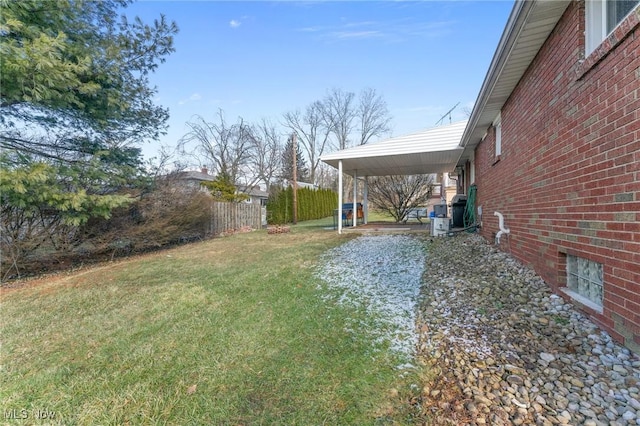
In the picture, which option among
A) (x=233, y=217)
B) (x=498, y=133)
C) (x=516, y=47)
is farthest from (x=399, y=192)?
(x=516, y=47)

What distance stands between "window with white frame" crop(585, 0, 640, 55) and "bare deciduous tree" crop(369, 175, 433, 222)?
48.1 ft

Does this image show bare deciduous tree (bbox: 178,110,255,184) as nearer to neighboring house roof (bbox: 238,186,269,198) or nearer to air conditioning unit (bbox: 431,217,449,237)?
neighboring house roof (bbox: 238,186,269,198)

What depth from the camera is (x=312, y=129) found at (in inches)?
1393

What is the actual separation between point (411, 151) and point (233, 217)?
9.34 metres

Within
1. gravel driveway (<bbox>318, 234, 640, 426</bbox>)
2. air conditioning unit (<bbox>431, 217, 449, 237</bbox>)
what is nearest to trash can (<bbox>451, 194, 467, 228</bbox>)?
air conditioning unit (<bbox>431, 217, 449, 237</bbox>)

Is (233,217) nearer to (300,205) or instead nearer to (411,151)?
(300,205)

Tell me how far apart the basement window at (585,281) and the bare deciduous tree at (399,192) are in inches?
563

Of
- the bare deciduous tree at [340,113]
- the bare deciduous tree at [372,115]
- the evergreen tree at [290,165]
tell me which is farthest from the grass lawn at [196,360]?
the bare deciduous tree at [340,113]

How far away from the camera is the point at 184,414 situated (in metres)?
1.94

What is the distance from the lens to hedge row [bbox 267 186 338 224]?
65.7ft

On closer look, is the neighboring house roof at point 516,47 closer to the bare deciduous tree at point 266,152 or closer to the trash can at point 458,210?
the trash can at point 458,210

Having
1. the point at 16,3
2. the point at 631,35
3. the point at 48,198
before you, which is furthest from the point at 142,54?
the point at 631,35

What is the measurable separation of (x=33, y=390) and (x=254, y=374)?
1.71 meters

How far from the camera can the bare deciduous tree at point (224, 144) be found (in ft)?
87.5
